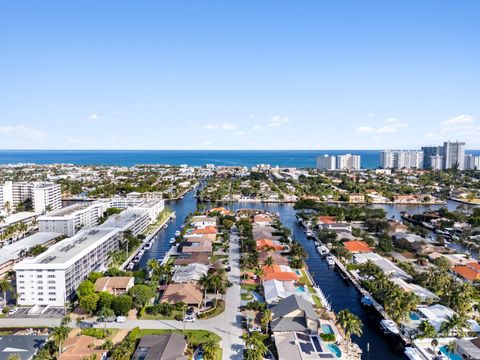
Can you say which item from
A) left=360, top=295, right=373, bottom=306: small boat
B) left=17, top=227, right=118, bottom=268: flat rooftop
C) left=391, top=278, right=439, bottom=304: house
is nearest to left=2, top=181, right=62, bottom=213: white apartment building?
left=17, top=227, right=118, bottom=268: flat rooftop

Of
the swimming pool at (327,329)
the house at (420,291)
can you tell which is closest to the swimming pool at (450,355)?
the house at (420,291)

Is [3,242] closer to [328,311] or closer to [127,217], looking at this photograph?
[127,217]

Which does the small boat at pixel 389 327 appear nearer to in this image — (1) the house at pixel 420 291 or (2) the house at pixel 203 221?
(1) the house at pixel 420 291

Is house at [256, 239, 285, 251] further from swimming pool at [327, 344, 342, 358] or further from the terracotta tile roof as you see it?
swimming pool at [327, 344, 342, 358]

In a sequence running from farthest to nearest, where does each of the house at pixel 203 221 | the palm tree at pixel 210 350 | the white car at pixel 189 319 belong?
1. the house at pixel 203 221
2. the white car at pixel 189 319
3. the palm tree at pixel 210 350

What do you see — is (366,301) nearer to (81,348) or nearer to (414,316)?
(414,316)

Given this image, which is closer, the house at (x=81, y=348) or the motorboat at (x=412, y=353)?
the house at (x=81, y=348)

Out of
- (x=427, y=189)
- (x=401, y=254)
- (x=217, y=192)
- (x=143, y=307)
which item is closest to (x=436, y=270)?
(x=401, y=254)
